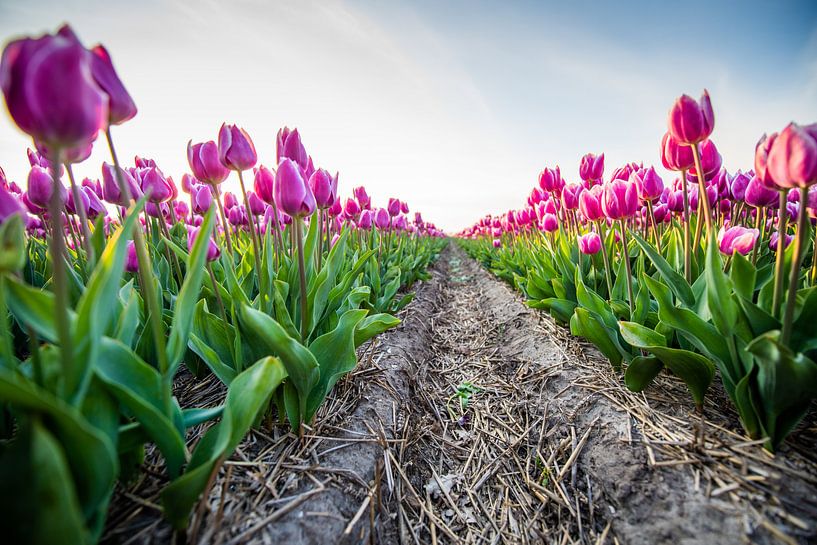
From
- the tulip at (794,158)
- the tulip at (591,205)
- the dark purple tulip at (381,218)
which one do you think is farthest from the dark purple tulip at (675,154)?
the dark purple tulip at (381,218)

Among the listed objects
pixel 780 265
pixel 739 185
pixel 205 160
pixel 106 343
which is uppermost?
pixel 739 185

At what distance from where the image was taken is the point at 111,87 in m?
0.88

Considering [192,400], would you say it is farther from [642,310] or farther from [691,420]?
[642,310]

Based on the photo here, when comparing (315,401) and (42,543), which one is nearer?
(42,543)

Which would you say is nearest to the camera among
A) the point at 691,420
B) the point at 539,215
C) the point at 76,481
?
the point at 76,481

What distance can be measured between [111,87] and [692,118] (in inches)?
74.1

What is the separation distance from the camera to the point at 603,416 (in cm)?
153

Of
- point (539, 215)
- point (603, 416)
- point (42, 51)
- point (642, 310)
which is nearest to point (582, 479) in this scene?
point (603, 416)

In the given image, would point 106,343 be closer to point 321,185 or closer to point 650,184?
point 321,185

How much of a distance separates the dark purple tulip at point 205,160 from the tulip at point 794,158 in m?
1.88

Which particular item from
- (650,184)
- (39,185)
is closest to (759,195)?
(650,184)

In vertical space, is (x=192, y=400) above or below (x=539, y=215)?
below

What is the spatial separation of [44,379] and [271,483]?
63 centimetres

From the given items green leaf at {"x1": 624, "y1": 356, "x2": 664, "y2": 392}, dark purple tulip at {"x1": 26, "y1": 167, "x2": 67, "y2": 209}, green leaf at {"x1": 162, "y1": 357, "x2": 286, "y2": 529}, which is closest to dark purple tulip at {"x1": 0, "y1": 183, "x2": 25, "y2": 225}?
green leaf at {"x1": 162, "y1": 357, "x2": 286, "y2": 529}
